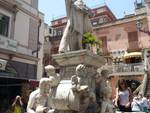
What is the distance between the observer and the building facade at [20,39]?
16.1 metres

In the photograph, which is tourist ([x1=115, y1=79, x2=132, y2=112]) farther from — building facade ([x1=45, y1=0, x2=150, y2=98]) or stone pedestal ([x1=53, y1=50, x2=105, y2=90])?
building facade ([x1=45, y1=0, x2=150, y2=98])

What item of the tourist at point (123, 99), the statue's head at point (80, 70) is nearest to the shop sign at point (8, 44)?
the tourist at point (123, 99)

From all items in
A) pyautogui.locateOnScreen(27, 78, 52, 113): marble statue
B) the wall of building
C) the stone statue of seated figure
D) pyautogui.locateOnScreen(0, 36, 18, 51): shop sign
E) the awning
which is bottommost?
pyautogui.locateOnScreen(27, 78, 52, 113): marble statue

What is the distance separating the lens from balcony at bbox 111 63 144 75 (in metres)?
23.9

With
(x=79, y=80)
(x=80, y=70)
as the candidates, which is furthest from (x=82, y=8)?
(x=79, y=80)

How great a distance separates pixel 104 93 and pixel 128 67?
2041 cm

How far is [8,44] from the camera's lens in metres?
16.4

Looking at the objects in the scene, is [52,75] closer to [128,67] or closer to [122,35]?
[128,67]

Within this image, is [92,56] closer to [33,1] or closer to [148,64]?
[33,1]

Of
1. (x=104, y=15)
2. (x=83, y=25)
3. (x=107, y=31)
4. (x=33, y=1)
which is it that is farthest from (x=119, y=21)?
(x=83, y=25)

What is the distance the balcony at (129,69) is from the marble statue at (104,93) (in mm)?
19613

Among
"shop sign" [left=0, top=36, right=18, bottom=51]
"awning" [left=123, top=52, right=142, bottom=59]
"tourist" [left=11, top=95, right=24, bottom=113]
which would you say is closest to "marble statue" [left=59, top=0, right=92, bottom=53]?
"tourist" [left=11, top=95, right=24, bottom=113]

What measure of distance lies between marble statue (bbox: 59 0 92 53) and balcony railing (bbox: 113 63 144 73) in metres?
19.1

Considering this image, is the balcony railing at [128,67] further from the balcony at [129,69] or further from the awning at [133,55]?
the awning at [133,55]
